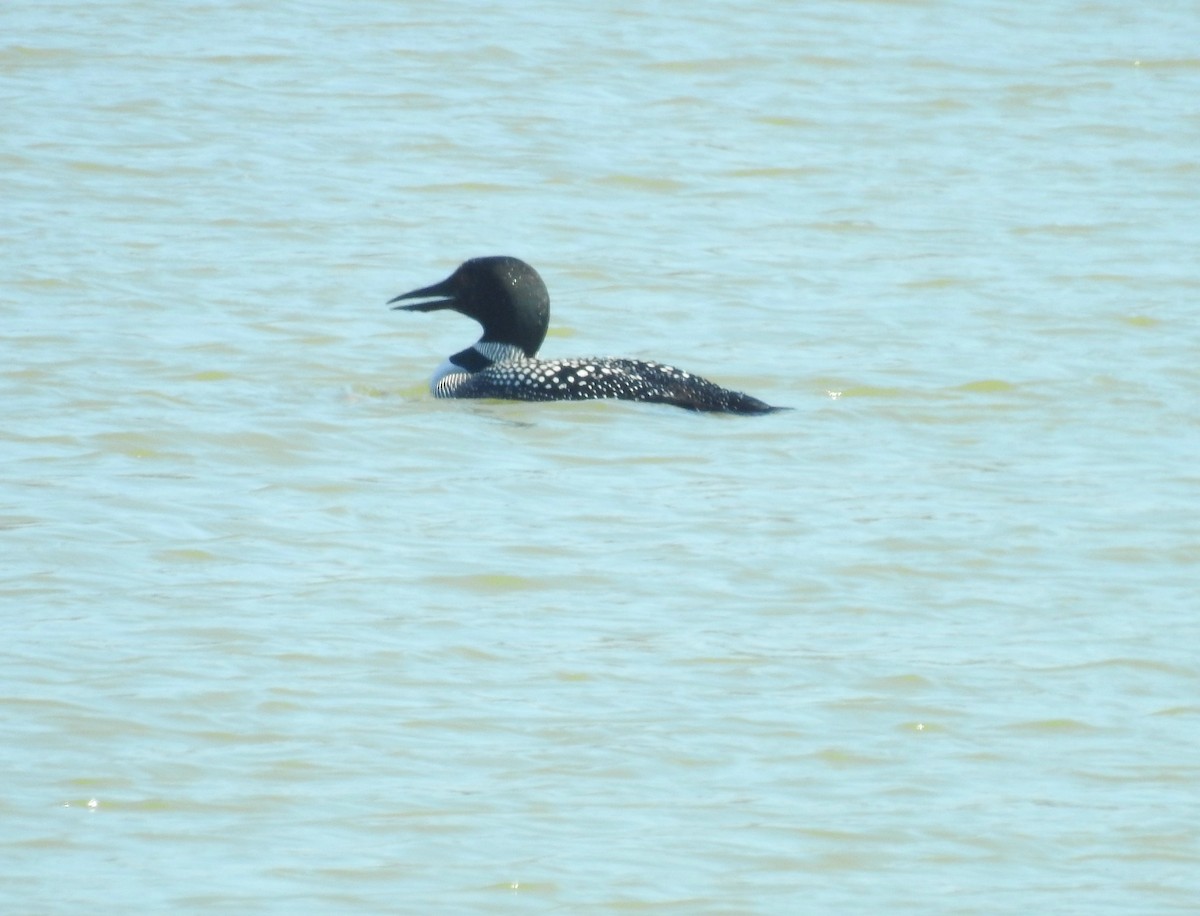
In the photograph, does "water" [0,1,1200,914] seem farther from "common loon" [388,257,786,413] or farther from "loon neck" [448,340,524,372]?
"loon neck" [448,340,524,372]

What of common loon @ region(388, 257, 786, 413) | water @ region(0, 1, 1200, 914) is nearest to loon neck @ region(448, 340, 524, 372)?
common loon @ region(388, 257, 786, 413)

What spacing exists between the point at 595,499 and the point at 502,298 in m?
2.16

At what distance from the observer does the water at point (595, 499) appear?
5.11 metres

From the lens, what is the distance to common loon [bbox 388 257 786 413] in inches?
367

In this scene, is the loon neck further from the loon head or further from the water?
the water

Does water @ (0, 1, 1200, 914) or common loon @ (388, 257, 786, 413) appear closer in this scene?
water @ (0, 1, 1200, 914)

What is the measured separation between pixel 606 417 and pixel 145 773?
165 inches

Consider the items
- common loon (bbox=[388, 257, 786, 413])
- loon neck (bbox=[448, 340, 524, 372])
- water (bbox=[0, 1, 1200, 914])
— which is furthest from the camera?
loon neck (bbox=[448, 340, 524, 372])

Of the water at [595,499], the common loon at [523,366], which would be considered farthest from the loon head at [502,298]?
the water at [595,499]

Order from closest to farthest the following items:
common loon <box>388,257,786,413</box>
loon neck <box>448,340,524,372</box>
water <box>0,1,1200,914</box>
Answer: water <box>0,1,1200,914</box>
common loon <box>388,257,786,413</box>
loon neck <box>448,340,524,372</box>

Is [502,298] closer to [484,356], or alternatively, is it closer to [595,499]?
[484,356]

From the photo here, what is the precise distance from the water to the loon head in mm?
394

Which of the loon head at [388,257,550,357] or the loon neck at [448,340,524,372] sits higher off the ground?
the loon head at [388,257,550,357]

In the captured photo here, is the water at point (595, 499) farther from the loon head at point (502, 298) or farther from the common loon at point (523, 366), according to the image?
the loon head at point (502, 298)
